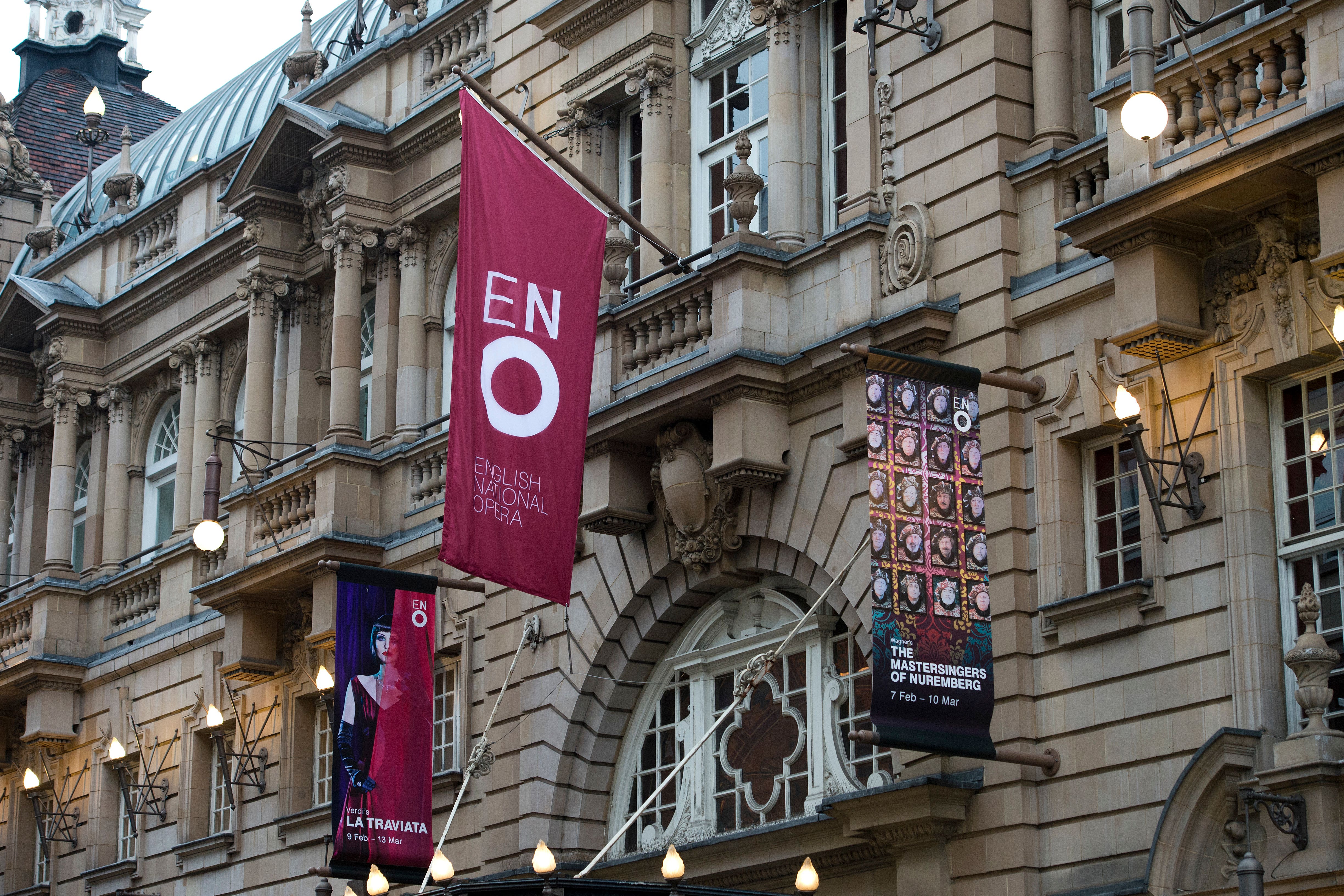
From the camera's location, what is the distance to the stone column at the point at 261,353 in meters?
32.2

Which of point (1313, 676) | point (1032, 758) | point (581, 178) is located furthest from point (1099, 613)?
point (581, 178)

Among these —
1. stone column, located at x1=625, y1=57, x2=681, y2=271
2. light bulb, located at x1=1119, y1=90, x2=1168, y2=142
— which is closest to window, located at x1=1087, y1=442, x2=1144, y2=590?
light bulb, located at x1=1119, y1=90, x2=1168, y2=142

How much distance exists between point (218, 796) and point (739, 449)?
13.8 meters

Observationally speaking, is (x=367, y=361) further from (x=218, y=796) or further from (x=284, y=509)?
(x=218, y=796)

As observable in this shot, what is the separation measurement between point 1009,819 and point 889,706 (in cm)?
189

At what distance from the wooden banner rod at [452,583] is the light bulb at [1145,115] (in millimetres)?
10084

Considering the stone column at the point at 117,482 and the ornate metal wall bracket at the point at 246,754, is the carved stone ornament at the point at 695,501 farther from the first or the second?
the stone column at the point at 117,482

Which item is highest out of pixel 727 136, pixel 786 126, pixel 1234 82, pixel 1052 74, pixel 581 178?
pixel 727 136

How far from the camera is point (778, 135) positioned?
23.3 metres

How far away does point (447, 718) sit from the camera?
1084 inches

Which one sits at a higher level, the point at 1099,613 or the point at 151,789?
the point at 151,789

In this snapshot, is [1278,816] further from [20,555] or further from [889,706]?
[20,555]

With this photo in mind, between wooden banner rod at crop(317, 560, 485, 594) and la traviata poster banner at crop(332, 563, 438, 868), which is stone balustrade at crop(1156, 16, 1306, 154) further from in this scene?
la traviata poster banner at crop(332, 563, 438, 868)

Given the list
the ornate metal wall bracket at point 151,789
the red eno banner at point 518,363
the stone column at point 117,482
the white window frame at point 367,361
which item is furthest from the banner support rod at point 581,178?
the stone column at point 117,482
